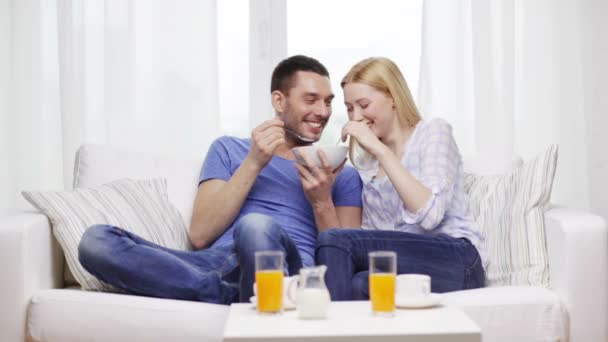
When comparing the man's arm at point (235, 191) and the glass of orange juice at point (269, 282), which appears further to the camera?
the man's arm at point (235, 191)

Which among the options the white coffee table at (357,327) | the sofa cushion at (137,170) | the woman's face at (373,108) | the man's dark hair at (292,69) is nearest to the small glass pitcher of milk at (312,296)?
the white coffee table at (357,327)

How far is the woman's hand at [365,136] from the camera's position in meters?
2.52

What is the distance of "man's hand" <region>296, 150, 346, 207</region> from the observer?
264 centimetres

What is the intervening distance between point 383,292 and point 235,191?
102cm

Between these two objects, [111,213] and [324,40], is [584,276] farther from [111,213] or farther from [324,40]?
[324,40]

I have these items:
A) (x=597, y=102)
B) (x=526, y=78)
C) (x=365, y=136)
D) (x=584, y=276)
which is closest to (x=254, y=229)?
(x=365, y=136)

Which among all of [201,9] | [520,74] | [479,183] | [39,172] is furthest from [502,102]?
[39,172]

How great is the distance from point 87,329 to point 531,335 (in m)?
1.14

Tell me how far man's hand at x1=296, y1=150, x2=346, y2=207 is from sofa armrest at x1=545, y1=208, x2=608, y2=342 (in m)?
0.71

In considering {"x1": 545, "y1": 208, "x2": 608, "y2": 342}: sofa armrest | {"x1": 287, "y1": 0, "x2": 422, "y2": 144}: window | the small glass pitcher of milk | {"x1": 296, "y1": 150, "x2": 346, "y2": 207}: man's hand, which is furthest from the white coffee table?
{"x1": 287, "y1": 0, "x2": 422, "y2": 144}: window

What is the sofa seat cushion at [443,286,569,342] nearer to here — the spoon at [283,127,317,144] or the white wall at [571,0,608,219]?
the spoon at [283,127,317,144]

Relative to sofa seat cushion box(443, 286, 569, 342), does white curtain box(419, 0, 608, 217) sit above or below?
above

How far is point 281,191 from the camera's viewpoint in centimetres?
282

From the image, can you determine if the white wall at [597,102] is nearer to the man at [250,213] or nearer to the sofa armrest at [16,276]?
the man at [250,213]
